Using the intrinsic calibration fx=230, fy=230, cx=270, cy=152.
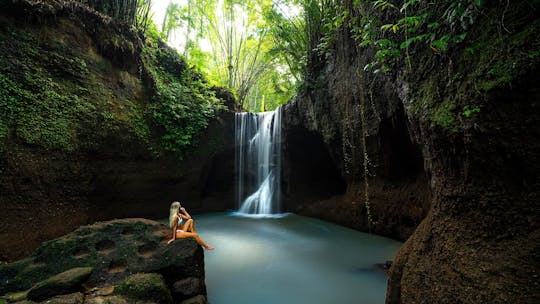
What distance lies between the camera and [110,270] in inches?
102

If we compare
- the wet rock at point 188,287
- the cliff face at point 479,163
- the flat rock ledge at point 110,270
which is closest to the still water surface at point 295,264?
the wet rock at point 188,287

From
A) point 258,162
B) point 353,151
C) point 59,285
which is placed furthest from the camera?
point 258,162

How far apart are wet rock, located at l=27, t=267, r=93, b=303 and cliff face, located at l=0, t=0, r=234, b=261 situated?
2122 millimetres

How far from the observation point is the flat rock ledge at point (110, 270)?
2168 millimetres

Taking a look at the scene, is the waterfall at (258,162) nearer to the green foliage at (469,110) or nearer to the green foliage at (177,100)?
the green foliage at (177,100)

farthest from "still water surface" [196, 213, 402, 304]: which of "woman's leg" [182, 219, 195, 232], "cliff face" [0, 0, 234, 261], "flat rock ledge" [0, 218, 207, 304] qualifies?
"cliff face" [0, 0, 234, 261]

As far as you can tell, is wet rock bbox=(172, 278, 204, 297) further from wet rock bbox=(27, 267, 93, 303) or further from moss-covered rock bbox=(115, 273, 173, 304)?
wet rock bbox=(27, 267, 93, 303)

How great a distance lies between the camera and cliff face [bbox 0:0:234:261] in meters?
3.80

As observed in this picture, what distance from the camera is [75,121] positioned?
4.72m

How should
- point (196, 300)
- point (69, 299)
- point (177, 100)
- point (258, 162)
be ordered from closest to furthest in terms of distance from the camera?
point (69, 299)
point (196, 300)
point (177, 100)
point (258, 162)

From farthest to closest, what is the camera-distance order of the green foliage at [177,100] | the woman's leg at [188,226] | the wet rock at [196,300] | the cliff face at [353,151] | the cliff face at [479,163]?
the green foliage at [177,100] → the cliff face at [353,151] → the woman's leg at [188,226] → the wet rock at [196,300] → the cliff face at [479,163]

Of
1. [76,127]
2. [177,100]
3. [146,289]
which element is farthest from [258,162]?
[146,289]

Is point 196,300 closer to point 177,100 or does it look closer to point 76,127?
point 76,127

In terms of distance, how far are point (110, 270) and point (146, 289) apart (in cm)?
69
